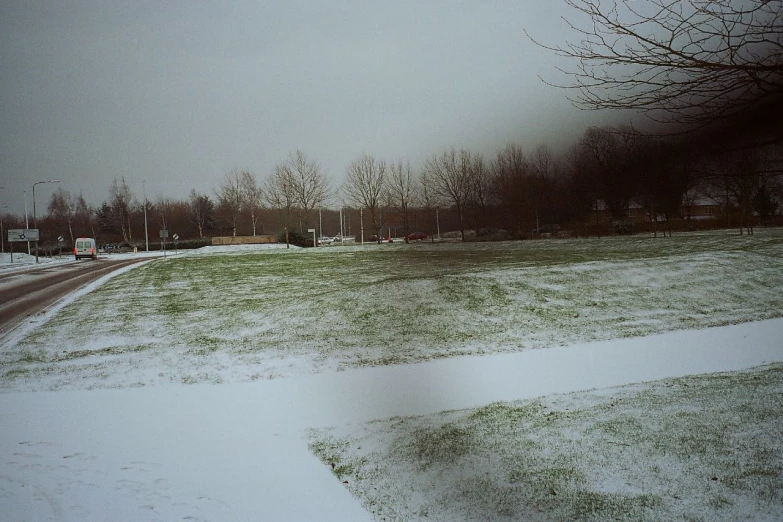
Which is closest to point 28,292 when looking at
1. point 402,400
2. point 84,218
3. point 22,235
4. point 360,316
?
point 360,316

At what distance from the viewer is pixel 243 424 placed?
6.15 metres

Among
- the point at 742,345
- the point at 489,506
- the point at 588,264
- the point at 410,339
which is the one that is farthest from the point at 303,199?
the point at 489,506

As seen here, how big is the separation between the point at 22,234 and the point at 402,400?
40.4m

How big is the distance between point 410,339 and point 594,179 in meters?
6.08

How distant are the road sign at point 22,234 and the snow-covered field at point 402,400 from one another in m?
26.7

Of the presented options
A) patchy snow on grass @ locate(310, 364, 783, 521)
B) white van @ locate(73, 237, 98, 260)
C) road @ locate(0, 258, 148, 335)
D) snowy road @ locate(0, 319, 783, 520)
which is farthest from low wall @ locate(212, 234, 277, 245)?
patchy snow on grass @ locate(310, 364, 783, 521)

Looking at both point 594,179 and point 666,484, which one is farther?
point 594,179

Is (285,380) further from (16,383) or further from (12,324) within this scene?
(12,324)

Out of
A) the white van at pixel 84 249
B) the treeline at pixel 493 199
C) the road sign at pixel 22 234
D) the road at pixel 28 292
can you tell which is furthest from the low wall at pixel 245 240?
the road at pixel 28 292

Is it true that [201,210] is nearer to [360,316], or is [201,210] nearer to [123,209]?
[123,209]

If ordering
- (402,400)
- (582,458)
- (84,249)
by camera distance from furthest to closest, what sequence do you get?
(84,249) < (402,400) < (582,458)

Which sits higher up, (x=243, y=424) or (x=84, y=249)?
(x=84, y=249)

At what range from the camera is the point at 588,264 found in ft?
56.5

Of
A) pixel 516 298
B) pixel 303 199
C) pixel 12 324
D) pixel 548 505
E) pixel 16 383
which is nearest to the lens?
pixel 548 505
